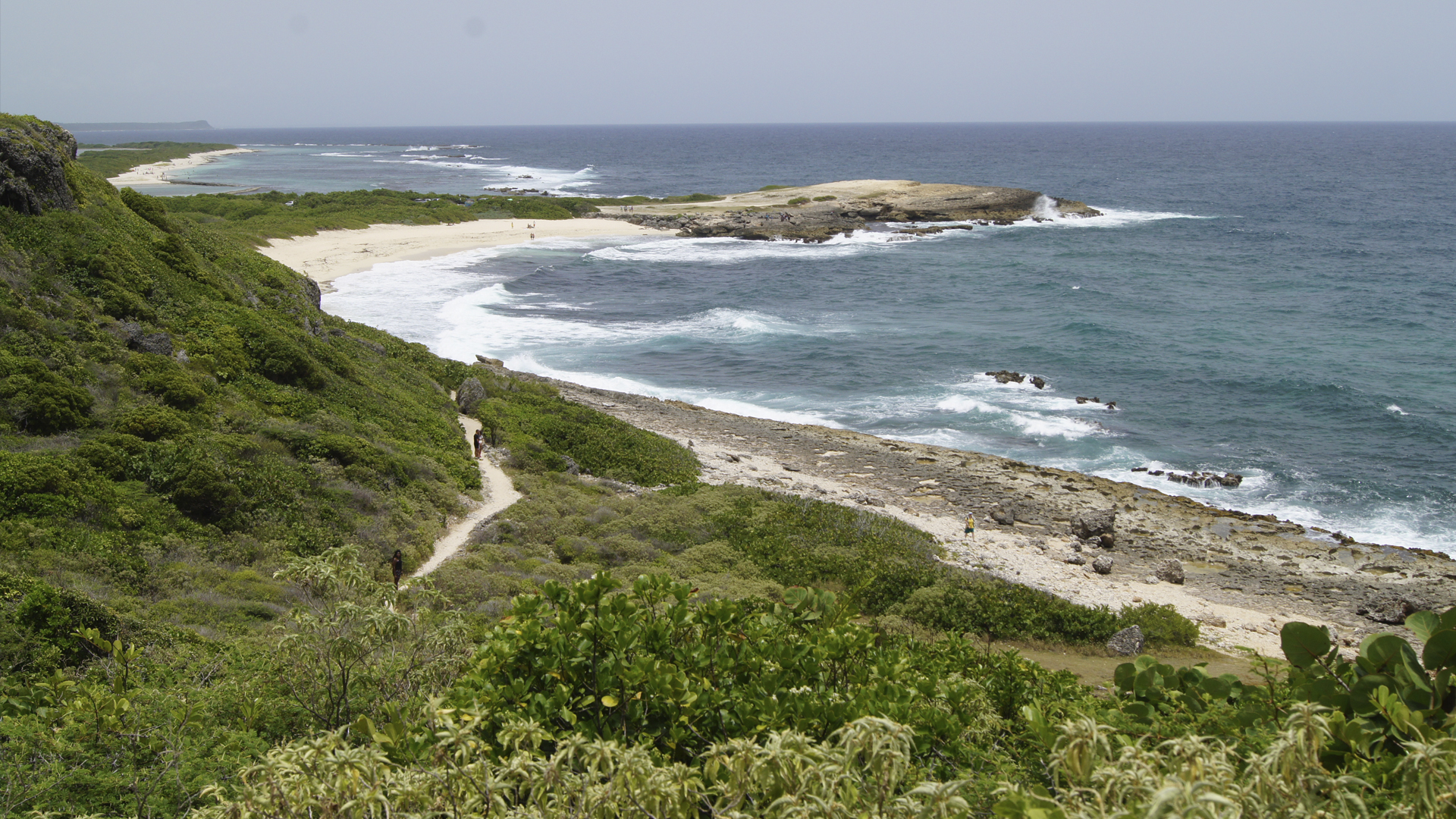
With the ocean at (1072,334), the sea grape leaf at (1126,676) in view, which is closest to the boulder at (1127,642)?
the sea grape leaf at (1126,676)

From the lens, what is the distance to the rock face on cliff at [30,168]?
1648 centimetres

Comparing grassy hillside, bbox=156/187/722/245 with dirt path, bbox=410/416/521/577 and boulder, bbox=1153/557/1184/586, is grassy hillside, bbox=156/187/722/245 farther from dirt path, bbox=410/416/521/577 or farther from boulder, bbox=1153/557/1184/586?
boulder, bbox=1153/557/1184/586

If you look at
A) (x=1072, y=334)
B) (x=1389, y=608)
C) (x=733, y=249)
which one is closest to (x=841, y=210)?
(x=733, y=249)

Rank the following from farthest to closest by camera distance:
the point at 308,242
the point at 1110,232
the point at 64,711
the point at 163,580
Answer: the point at 1110,232 → the point at 308,242 → the point at 163,580 → the point at 64,711

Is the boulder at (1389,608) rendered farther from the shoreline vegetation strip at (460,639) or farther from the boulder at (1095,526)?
the shoreline vegetation strip at (460,639)

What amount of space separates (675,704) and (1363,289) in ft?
184

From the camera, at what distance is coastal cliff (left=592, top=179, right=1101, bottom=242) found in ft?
226

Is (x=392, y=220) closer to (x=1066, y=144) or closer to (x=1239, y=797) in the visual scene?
(x=1239, y=797)

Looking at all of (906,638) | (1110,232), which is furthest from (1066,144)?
(906,638)

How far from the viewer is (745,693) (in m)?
4.17

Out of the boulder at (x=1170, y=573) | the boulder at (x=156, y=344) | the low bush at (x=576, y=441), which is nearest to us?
the boulder at (x=156, y=344)

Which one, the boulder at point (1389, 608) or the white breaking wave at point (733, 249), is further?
the white breaking wave at point (733, 249)

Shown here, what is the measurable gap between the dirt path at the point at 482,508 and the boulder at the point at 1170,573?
554 inches

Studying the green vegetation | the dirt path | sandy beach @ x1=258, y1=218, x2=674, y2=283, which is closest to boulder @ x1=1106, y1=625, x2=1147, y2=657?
the dirt path
